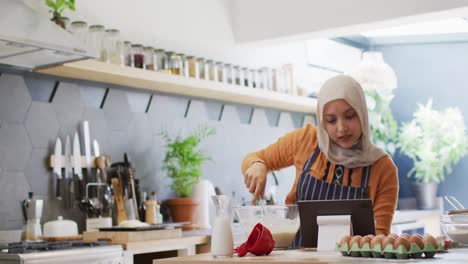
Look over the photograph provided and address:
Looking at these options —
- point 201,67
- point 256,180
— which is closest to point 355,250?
point 256,180

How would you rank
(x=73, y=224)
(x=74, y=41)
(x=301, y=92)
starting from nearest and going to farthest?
1. (x=74, y=41)
2. (x=73, y=224)
3. (x=301, y=92)

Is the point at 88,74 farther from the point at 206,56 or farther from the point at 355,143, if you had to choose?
the point at 355,143

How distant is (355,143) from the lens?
9.60 ft

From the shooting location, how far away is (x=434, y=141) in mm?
6918

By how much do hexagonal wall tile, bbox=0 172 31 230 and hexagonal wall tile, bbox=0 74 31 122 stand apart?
0.32 metres

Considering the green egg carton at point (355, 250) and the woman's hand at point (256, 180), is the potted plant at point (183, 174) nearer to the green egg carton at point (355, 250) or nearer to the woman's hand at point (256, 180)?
the woman's hand at point (256, 180)

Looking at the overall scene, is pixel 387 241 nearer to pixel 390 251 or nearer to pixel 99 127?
pixel 390 251

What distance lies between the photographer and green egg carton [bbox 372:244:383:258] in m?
2.15

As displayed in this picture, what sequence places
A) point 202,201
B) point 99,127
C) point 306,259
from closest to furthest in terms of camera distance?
point 306,259 < point 99,127 < point 202,201

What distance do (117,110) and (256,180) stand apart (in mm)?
2024

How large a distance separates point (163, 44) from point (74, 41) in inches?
54.6

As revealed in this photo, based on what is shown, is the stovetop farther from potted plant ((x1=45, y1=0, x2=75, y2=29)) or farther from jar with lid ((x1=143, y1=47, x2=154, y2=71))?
jar with lid ((x1=143, y1=47, x2=154, y2=71))

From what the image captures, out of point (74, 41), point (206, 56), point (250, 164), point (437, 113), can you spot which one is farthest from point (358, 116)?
point (437, 113)

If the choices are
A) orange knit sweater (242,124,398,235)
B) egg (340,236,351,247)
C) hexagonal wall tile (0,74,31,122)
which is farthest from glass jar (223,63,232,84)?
egg (340,236,351,247)
